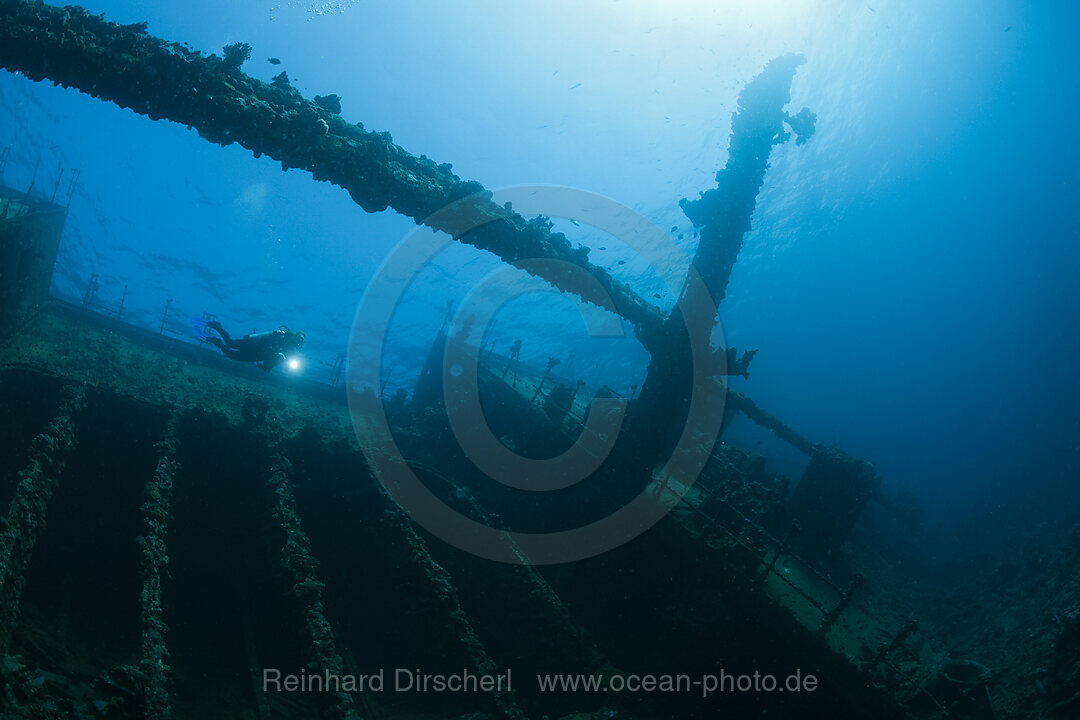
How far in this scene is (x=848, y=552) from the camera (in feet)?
50.7

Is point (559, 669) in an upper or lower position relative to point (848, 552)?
lower

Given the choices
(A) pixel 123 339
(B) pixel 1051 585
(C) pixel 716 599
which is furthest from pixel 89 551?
(B) pixel 1051 585

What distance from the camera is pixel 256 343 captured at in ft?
22.8

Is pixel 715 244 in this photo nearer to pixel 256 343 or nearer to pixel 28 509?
pixel 256 343

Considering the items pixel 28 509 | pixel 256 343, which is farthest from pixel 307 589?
pixel 256 343

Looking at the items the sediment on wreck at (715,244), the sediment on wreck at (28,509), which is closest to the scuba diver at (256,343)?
the sediment on wreck at (28,509)

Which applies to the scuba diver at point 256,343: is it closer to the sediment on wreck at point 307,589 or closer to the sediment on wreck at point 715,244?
the sediment on wreck at point 307,589

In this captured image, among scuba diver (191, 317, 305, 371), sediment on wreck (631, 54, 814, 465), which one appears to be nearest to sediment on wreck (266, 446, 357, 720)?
scuba diver (191, 317, 305, 371)

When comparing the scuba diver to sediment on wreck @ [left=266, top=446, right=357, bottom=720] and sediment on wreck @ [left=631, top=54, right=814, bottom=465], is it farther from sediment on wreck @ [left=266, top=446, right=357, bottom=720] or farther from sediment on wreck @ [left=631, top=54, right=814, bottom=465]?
sediment on wreck @ [left=631, top=54, right=814, bottom=465]

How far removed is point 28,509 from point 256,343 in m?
3.10

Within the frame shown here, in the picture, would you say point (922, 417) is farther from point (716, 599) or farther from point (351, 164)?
point (351, 164)

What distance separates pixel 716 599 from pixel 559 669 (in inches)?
119

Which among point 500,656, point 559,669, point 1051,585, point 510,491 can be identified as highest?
point 1051,585

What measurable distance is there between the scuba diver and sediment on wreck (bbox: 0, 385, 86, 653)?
89.4 inches
